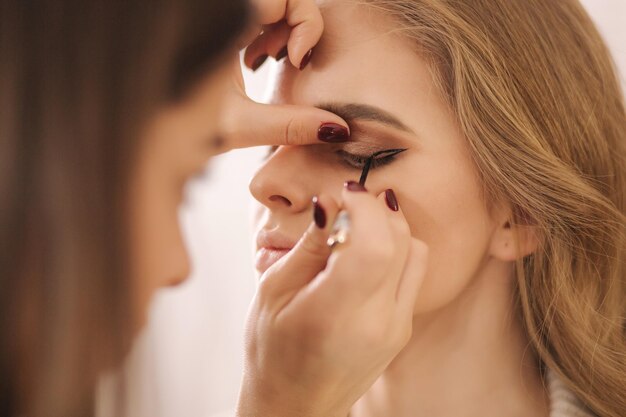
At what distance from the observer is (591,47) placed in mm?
1078

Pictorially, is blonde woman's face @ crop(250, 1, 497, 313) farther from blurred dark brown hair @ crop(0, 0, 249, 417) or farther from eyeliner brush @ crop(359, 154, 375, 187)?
blurred dark brown hair @ crop(0, 0, 249, 417)

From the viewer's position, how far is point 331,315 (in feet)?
2.48

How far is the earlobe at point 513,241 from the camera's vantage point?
Answer: 3.50 ft

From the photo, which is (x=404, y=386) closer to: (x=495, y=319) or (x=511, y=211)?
(x=495, y=319)

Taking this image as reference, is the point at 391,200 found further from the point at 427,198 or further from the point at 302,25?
the point at 302,25

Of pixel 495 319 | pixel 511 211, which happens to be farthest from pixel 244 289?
pixel 511 211

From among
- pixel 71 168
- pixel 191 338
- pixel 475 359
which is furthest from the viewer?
pixel 475 359

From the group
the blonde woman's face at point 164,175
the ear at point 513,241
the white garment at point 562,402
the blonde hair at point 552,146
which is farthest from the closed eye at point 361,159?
the white garment at point 562,402

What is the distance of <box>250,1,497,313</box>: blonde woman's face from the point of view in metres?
0.97

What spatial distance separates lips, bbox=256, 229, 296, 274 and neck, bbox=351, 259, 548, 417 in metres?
0.28

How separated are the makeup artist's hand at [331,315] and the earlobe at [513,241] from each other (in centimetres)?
27

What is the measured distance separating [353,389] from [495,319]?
0.42 meters

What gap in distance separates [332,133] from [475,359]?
1.62 feet

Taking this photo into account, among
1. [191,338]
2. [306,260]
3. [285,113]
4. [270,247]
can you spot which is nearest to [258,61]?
[285,113]
